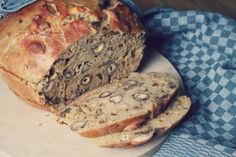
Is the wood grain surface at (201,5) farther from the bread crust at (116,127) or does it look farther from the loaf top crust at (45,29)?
the bread crust at (116,127)

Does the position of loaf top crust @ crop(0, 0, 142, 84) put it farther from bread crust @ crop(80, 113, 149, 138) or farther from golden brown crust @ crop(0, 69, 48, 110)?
bread crust @ crop(80, 113, 149, 138)

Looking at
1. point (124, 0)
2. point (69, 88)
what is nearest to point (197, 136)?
point (69, 88)

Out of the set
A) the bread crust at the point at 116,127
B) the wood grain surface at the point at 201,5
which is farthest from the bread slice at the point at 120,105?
the wood grain surface at the point at 201,5

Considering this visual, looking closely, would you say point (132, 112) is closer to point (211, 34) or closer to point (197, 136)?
point (197, 136)

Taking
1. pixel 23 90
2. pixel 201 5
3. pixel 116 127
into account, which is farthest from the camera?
pixel 201 5

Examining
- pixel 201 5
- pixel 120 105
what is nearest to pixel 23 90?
pixel 120 105

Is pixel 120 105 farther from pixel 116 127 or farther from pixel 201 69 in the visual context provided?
pixel 201 69
